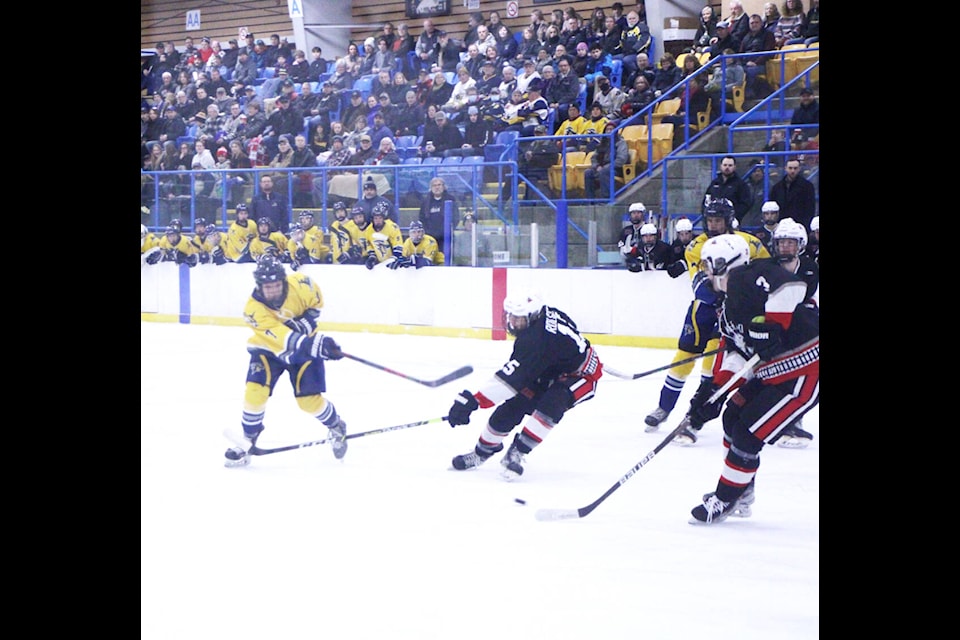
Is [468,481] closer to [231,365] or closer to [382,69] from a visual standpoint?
[231,365]

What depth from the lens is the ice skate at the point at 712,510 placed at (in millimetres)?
2490

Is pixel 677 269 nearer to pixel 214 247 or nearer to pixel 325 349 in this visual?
pixel 325 349

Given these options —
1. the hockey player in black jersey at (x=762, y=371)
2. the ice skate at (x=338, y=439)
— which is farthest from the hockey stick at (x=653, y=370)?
the ice skate at (x=338, y=439)

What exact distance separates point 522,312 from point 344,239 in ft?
2.71

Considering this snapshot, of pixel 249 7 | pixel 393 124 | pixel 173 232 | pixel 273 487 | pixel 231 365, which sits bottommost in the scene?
pixel 273 487

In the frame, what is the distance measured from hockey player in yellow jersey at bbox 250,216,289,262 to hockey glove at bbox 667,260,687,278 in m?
1.25

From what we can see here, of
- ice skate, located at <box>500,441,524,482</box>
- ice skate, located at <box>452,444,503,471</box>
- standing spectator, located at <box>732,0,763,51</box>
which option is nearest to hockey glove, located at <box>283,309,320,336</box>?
ice skate, located at <box>452,444,503,471</box>

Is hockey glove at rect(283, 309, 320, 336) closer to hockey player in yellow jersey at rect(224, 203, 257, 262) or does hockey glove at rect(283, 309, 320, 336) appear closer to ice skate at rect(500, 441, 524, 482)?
hockey player in yellow jersey at rect(224, 203, 257, 262)

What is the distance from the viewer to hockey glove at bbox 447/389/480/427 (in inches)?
112
